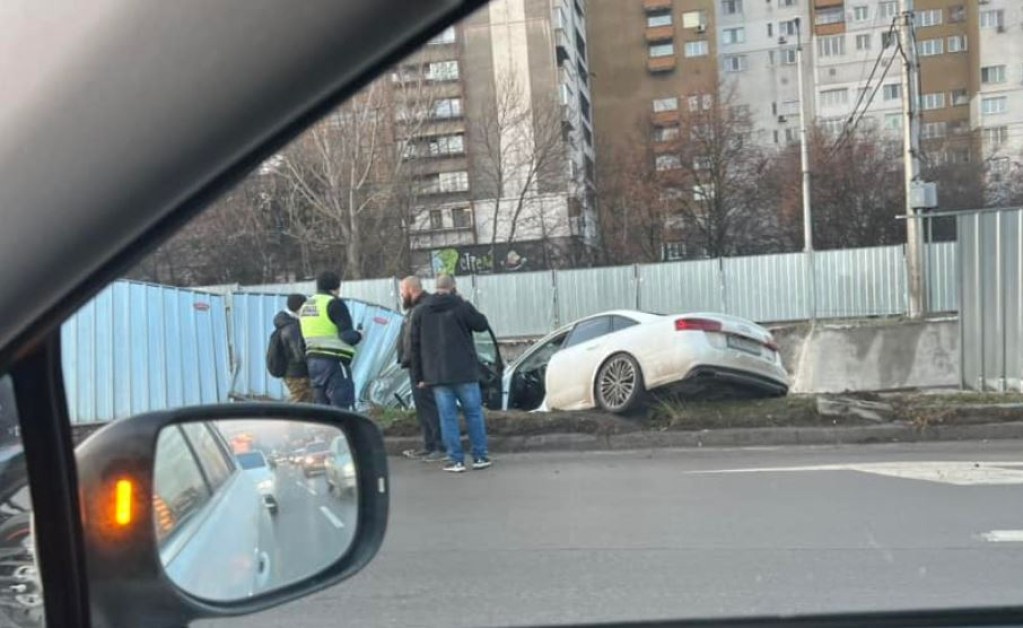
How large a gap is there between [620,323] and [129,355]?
728cm

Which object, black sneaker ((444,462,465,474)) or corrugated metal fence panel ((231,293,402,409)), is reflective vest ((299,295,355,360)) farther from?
black sneaker ((444,462,465,474))

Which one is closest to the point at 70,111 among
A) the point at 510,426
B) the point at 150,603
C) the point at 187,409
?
the point at 187,409

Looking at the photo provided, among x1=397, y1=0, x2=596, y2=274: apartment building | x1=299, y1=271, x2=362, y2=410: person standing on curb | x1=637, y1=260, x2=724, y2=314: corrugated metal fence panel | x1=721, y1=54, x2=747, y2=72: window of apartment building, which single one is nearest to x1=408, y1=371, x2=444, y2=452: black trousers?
x1=299, y1=271, x2=362, y2=410: person standing on curb

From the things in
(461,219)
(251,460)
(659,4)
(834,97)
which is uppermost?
(834,97)

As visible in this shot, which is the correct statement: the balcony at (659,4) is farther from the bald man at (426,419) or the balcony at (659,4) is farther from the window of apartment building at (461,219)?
the window of apartment building at (461,219)

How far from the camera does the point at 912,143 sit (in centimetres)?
1269

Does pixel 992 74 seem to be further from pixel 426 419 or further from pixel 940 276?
pixel 940 276

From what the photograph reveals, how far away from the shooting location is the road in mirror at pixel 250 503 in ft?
4.55

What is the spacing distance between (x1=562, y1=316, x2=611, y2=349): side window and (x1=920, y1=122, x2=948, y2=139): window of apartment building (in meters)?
6.40

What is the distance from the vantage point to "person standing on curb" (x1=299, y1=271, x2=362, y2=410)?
7.12 meters

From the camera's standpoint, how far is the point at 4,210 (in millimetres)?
1013

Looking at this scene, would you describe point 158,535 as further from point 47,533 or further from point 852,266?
point 852,266

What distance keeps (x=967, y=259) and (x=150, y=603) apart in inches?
405

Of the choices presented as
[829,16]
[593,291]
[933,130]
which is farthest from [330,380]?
[593,291]
